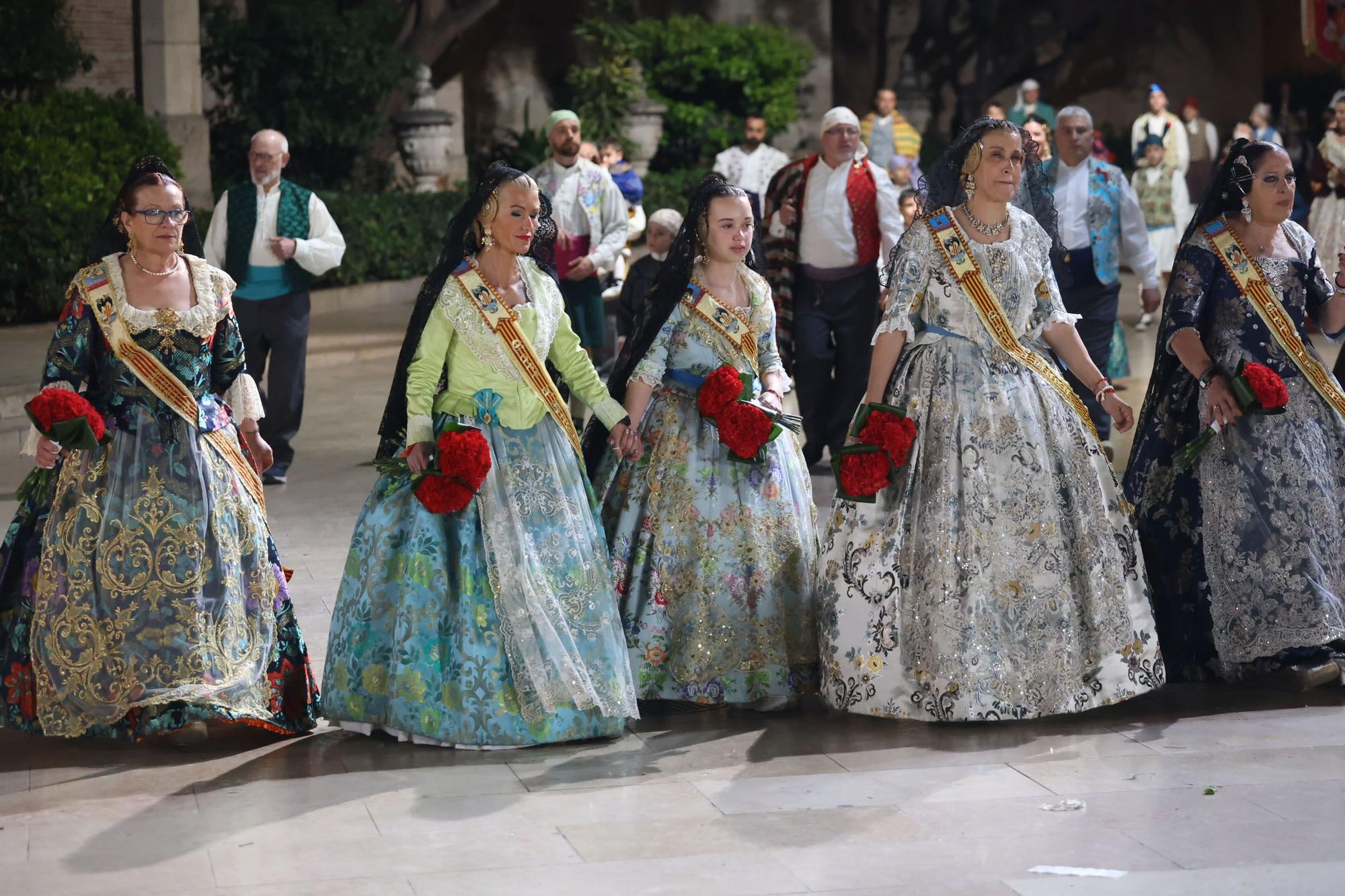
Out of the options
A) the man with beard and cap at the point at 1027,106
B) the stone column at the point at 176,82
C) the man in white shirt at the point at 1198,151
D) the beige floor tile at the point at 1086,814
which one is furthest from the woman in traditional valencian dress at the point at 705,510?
the man in white shirt at the point at 1198,151

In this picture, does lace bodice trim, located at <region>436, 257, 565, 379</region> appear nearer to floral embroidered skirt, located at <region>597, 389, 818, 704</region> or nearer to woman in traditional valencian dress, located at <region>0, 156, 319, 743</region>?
floral embroidered skirt, located at <region>597, 389, 818, 704</region>

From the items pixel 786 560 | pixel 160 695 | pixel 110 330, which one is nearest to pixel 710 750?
pixel 786 560

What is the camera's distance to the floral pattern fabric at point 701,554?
595cm

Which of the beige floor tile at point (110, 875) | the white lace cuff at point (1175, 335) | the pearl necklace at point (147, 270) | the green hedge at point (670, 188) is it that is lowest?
the beige floor tile at point (110, 875)

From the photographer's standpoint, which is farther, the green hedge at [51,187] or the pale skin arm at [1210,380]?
the green hedge at [51,187]

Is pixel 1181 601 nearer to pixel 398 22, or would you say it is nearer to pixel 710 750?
pixel 710 750

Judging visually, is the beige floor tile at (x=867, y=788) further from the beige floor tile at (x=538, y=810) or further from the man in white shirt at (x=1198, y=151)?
the man in white shirt at (x=1198, y=151)

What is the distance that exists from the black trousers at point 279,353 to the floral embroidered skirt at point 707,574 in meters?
4.09

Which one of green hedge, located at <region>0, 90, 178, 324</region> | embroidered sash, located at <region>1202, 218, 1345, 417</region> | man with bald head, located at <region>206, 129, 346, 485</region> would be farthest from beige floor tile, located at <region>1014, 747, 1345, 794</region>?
green hedge, located at <region>0, 90, 178, 324</region>

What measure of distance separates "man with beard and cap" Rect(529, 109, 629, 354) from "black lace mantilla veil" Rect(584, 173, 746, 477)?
15.3 feet

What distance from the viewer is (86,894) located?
14.2ft

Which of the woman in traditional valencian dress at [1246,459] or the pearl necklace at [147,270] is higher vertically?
the pearl necklace at [147,270]

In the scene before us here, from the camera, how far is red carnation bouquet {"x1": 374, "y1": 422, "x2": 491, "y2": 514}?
213 inches

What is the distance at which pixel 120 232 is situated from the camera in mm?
5703
